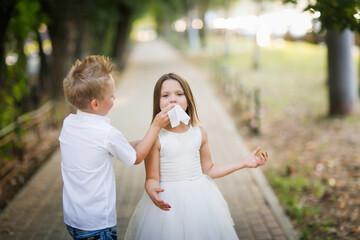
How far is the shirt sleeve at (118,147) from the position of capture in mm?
2314

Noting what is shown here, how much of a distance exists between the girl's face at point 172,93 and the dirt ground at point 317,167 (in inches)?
96.5

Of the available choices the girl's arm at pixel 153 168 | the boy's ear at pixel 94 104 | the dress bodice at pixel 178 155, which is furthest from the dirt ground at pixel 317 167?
the boy's ear at pixel 94 104

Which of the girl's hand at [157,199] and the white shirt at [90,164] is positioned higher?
the white shirt at [90,164]

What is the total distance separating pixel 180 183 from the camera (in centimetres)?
279

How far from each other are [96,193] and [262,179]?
162 inches

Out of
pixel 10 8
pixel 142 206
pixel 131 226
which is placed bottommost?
pixel 131 226

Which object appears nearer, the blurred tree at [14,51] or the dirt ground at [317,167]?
the dirt ground at [317,167]

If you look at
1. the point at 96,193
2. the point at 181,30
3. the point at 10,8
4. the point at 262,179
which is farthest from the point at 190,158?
the point at 181,30

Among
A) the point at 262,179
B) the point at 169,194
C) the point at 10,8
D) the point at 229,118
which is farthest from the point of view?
the point at 229,118

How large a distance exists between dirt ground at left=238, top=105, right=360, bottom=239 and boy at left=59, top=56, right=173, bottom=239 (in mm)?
2694

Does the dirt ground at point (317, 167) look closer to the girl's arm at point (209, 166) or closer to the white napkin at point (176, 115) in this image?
the girl's arm at point (209, 166)

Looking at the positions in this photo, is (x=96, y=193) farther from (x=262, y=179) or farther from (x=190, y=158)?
(x=262, y=179)

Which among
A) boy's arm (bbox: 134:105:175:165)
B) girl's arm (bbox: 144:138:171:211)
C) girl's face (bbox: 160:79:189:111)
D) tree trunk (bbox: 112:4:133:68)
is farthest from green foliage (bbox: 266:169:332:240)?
tree trunk (bbox: 112:4:133:68)

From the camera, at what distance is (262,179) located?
5969 millimetres
